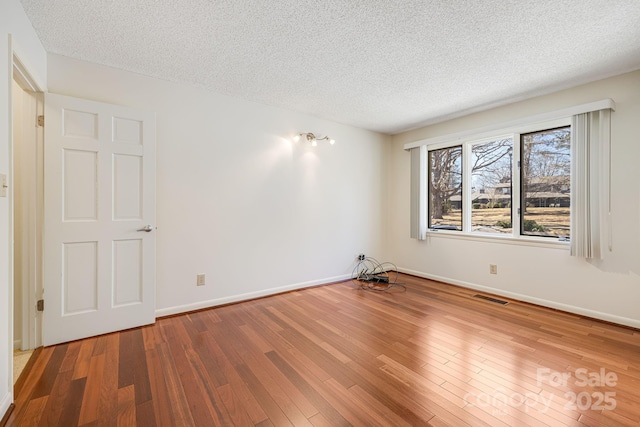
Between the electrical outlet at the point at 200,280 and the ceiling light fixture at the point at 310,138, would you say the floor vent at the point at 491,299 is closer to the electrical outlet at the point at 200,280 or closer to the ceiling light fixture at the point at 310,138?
the ceiling light fixture at the point at 310,138


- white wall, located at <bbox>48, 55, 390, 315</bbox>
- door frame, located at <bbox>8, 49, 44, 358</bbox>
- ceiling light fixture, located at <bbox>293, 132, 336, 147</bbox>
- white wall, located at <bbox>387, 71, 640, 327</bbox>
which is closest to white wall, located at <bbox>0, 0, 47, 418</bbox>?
door frame, located at <bbox>8, 49, 44, 358</bbox>

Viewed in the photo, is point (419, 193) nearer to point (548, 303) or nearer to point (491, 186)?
point (491, 186)

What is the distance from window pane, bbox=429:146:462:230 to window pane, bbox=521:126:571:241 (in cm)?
85

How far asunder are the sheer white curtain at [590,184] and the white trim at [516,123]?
66mm

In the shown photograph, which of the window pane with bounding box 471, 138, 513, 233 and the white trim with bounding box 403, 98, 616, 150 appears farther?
the window pane with bounding box 471, 138, 513, 233

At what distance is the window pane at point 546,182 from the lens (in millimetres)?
3154

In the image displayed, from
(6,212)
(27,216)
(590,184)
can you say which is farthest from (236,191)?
(590,184)

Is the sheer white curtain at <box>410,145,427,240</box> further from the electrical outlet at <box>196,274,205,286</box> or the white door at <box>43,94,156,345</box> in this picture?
the white door at <box>43,94,156,345</box>

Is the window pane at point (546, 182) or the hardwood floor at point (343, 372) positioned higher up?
the window pane at point (546, 182)

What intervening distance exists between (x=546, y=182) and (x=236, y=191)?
12.1ft

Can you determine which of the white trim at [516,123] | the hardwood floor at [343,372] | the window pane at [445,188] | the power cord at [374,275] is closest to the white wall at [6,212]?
the hardwood floor at [343,372]

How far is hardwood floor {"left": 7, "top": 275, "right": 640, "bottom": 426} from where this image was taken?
1.53 meters

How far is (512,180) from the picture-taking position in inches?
139

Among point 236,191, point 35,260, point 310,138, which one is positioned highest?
point 310,138
